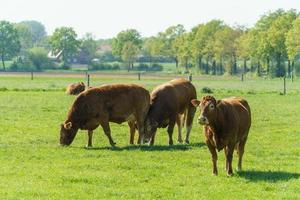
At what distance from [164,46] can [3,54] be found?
124ft

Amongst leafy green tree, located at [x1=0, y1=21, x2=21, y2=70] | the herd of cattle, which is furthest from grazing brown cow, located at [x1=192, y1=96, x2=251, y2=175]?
leafy green tree, located at [x1=0, y1=21, x2=21, y2=70]

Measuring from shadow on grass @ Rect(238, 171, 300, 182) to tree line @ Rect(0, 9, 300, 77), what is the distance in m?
74.2

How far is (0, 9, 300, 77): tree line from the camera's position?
9809 centimetres

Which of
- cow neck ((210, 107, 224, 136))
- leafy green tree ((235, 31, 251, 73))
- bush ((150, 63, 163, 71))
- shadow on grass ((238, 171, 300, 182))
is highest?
leafy green tree ((235, 31, 251, 73))

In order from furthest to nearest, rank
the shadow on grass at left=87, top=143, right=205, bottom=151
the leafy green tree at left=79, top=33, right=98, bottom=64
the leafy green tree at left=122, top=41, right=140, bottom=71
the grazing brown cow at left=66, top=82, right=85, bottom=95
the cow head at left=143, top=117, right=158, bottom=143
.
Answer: the leafy green tree at left=79, top=33, right=98, bottom=64 < the leafy green tree at left=122, top=41, right=140, bottom=71 < the grazing brown cow at left=66, top=82, right=85, bottom=95 < the cow head at left=143, top=117, right=158, bottom=143 < the shadow on grass at left=87, top=143, right=205, bottom=151

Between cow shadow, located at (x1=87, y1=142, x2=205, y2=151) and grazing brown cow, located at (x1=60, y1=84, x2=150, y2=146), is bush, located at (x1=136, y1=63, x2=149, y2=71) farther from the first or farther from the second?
cow shadow, located at (x1=87, y1=142, x2=205, y2=151)

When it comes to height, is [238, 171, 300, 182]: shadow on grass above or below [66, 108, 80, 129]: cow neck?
below

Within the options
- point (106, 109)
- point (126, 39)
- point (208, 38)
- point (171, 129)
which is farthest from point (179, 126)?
point (126, 39)

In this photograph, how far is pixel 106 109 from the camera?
19578 mm

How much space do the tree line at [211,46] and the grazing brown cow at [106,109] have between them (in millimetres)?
69788

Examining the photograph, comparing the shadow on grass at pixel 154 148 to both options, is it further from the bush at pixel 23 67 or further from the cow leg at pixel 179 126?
the bush at pixel 23 67

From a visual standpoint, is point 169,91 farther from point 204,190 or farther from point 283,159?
point 204,190

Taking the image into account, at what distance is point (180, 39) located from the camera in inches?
5231

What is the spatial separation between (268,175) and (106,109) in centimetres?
677
